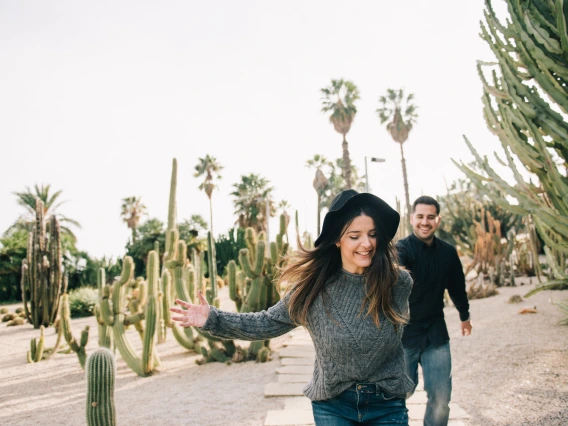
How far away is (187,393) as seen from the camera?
6.46 m

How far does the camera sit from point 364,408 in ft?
6.66

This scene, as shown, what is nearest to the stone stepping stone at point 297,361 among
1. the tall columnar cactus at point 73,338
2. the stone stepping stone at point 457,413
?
the stone stepping stone at point 457,413

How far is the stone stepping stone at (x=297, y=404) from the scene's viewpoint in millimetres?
5240

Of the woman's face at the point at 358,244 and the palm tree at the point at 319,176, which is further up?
the palm tree at the point at 319,176

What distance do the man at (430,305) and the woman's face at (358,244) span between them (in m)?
1.28

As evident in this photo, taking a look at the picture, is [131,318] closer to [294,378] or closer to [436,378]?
[294,378]

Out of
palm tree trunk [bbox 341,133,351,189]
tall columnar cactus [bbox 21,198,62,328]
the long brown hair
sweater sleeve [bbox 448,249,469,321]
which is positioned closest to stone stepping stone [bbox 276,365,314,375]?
sweater sleeve [bbox 448,249,469,321]

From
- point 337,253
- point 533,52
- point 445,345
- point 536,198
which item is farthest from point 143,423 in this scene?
point 533,52

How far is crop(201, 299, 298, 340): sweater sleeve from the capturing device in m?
2.28

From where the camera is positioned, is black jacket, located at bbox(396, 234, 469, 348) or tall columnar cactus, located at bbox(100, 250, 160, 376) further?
tall columnar cactus, located at bbox(100, 250, 160, 376)

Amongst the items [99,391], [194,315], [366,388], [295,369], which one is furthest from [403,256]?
[295,369]

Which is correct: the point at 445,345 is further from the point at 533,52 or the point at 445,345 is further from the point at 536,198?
the point at 533,52

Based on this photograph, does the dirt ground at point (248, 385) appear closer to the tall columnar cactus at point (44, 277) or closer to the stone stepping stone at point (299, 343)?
the stone stepping stone at point (299, 343)

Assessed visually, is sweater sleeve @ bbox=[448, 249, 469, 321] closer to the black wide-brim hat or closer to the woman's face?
the black wide-brim hat
